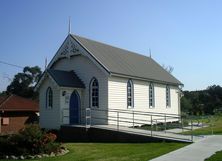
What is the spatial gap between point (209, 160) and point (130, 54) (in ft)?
77.4

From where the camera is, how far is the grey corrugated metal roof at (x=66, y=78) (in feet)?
87.4

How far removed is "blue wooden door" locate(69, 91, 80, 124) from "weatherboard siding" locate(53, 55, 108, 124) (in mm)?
477

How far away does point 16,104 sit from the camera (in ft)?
123

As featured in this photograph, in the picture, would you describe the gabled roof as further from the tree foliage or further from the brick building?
the tree foliage

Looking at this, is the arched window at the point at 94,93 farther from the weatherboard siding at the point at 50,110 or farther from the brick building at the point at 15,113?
the brick building at the point at 15,113

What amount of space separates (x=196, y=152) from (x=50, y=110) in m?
14.4

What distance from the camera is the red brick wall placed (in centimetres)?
3552

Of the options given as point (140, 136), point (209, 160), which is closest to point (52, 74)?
point (140, 136)

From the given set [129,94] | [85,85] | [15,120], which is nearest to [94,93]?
[85,85]

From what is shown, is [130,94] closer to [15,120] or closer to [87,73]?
[87,73]

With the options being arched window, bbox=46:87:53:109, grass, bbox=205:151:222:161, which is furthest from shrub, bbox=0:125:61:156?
arched window, bbox=46:87:53:109

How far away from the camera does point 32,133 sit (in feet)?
54.5

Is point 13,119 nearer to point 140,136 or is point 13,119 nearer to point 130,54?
point 130,54

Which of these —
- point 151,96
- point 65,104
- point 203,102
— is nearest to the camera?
point 65,104
